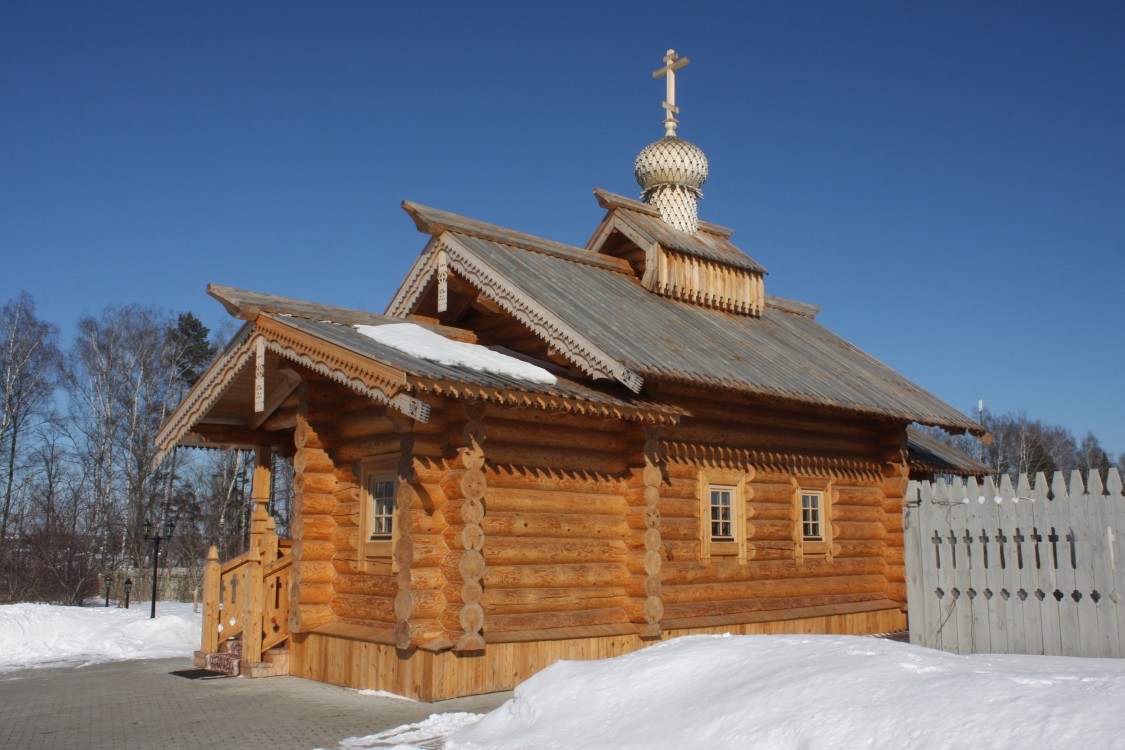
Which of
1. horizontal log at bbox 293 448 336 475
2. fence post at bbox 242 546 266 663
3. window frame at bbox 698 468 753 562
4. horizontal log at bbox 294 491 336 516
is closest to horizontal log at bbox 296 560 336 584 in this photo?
horizontal log at bbox 294 491 336 516

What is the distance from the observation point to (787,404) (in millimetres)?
14641

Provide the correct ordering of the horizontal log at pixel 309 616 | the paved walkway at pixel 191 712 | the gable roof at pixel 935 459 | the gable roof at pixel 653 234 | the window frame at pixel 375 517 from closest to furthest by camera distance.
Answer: the paved walkway at pixel 191 712
the window frame at pixel 375 517
the horizontal log at pixel 309 616
the gable roof at pixel 653 234
the gable roof at pixel 935 459

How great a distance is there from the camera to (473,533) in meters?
11.1

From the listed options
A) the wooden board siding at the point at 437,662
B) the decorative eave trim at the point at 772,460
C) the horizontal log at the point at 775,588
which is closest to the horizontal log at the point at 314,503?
the wooden board siding at the point at 437,662

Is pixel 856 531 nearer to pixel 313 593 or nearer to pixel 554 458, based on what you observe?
pixel 554 458

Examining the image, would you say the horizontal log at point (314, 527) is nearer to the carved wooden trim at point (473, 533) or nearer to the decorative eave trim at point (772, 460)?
the carved wooden trim at point (473, 533)

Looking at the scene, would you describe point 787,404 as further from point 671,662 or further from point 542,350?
point 671,662

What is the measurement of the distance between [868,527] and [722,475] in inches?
148

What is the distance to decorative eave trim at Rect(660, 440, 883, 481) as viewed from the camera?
13695mm

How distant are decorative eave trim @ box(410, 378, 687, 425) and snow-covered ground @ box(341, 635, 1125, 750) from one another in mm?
2953

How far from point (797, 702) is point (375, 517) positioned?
6.92m

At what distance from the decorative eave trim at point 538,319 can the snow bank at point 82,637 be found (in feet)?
26.0

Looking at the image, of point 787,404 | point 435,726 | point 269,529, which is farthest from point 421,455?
point 787,404

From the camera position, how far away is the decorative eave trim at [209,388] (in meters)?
12.8
